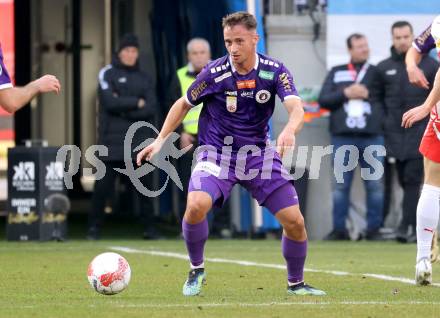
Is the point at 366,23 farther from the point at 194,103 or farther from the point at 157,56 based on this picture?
the point at 194,103

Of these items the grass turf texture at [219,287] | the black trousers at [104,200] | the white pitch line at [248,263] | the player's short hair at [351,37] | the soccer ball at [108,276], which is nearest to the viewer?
→ the grass turf texture at [219,287]

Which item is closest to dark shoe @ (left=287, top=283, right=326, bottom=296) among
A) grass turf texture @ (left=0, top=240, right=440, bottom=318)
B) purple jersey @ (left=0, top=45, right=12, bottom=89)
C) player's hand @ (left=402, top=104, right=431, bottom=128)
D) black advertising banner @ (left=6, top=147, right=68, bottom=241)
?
grass turf texture @ (left=0, top=240, right=440, bottom=318)

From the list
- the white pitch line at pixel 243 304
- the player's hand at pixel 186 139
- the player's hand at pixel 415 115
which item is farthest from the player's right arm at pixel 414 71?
the player's hand at pixel 186 139

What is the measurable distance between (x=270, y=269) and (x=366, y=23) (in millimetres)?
5341

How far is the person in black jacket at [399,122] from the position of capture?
15.8 m

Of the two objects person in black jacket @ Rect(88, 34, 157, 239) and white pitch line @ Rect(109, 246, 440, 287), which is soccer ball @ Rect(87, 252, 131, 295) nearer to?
white pitch line @ Rect(109, 246, 440, 287)

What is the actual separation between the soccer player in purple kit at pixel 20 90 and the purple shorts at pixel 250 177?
113cm

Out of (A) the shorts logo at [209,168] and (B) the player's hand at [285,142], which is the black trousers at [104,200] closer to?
(A) the shorts logo at [209,168]

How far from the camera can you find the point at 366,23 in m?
16.4

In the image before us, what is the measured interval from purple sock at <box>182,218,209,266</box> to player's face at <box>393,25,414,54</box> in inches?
272

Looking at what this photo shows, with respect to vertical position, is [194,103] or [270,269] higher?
[194,103]

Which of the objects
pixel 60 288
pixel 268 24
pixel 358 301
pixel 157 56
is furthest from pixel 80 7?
pixel 358 301

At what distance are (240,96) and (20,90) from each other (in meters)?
1.48

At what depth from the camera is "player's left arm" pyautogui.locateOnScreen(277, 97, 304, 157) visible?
856 cm
